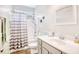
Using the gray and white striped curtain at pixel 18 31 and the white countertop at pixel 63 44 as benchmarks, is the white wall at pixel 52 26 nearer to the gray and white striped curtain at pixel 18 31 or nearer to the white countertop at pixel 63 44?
the white countertop at pixel 63 44

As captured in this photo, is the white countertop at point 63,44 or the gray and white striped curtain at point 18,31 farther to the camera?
the gray and white striped curtain at point 18,31

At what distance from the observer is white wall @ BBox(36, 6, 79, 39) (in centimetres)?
152

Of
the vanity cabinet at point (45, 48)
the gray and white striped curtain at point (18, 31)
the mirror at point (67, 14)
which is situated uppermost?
the mirror at point (67, 14)

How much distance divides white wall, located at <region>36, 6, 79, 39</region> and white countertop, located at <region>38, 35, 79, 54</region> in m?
0.10

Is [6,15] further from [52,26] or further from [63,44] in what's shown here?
[63,44]

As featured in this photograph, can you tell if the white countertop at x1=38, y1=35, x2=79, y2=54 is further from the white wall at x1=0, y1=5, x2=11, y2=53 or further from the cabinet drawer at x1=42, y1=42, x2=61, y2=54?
the white wall at x1=0, y1=5, x2=11, y2=53

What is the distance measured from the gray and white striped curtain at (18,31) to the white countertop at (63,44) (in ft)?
0.86

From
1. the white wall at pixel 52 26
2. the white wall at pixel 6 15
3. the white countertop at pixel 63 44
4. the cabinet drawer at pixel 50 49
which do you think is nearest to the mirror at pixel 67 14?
the white wall at pixel 52 26

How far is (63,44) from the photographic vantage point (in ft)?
5.02

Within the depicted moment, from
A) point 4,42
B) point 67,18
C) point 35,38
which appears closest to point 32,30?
point 35,38

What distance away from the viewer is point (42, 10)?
1516mm

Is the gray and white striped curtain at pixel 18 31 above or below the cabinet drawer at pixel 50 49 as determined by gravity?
above

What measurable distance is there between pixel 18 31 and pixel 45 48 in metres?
0.50

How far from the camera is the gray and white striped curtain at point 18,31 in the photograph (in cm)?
151
